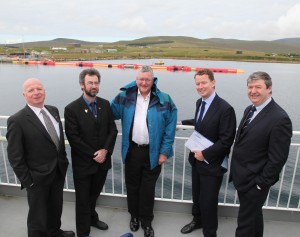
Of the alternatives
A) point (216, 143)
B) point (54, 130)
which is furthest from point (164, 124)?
point (54, 130)

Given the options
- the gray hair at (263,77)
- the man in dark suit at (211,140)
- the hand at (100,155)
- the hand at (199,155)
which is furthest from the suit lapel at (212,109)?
the hand at (100,155)

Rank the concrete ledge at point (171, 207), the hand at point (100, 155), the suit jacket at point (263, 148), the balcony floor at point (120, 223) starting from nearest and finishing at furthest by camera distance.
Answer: the suit jacket at point (263, 148) → the hand at point (100, 155) → the balcony floor at point (120, 223) → the concrete ledge at point (171, 207)

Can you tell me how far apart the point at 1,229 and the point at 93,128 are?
1.70m

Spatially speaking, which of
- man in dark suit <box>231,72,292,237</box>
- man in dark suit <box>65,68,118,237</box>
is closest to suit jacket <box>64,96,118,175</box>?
man in dark suit <box>65,68,118,237</box>

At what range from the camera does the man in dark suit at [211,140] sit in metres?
2.50

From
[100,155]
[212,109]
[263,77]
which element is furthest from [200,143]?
[100,155]

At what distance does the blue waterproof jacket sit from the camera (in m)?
2.72

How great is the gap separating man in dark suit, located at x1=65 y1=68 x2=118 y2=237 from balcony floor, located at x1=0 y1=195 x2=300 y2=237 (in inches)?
14.4

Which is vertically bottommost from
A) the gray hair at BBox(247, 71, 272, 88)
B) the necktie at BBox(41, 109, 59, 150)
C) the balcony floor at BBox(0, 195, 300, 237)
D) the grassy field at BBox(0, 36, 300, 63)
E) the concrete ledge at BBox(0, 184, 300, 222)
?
the balcony floor at BBox(0, 195, 300, 237)

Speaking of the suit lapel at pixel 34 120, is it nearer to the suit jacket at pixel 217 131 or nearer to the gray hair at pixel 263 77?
the suit jacket at pixel 217 131

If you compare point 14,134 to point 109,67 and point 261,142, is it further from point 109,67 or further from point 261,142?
point 109,67

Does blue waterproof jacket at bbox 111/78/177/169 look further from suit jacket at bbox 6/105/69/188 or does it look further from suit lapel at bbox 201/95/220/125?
suit jacket at bbox 6/105/69/188

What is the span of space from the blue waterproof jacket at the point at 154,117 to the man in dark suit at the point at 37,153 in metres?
0.65

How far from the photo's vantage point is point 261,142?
2172mm
